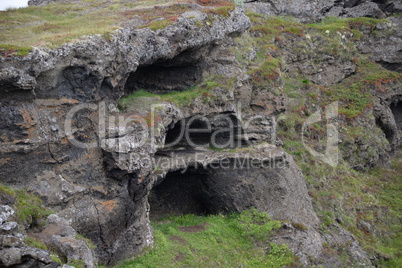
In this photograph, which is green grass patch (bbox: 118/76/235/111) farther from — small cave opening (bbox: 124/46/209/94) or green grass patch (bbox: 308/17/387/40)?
green grass patch (bbox: 308/17/387/40)

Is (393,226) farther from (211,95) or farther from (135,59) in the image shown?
(135,59)

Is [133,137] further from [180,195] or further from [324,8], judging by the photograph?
[324,8]

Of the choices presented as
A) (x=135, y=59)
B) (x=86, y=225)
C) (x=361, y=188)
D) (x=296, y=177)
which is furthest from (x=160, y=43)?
(x=361, y=188)

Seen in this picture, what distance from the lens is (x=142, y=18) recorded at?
2409 centimetres

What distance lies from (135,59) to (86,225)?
8410 millimetres

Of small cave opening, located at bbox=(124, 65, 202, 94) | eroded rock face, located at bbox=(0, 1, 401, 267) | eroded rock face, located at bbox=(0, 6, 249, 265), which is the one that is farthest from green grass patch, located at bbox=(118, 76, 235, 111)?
eroded rock face, located at bbox=(0, 6, 249, 265)

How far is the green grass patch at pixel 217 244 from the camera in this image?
20005 millimetres

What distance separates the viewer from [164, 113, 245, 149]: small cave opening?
24.5m

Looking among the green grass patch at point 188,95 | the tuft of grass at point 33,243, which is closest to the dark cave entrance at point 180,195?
the green grass patch at point 188,95

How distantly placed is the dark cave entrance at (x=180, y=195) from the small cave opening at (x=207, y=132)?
6.31 feet

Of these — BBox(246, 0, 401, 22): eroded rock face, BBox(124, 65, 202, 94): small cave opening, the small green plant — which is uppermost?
BBox(246, 0, 401, 22): eroded rock face

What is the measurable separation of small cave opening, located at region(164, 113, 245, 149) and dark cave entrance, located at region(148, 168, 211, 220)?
1.92 meters

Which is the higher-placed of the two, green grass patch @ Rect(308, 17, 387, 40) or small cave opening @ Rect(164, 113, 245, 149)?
green grass patch @ Rect(308, 17, 387, 40)

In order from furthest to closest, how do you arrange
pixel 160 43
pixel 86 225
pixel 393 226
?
1. pixel 393 226
2. pixel 160 43
3. pixel 86 225
